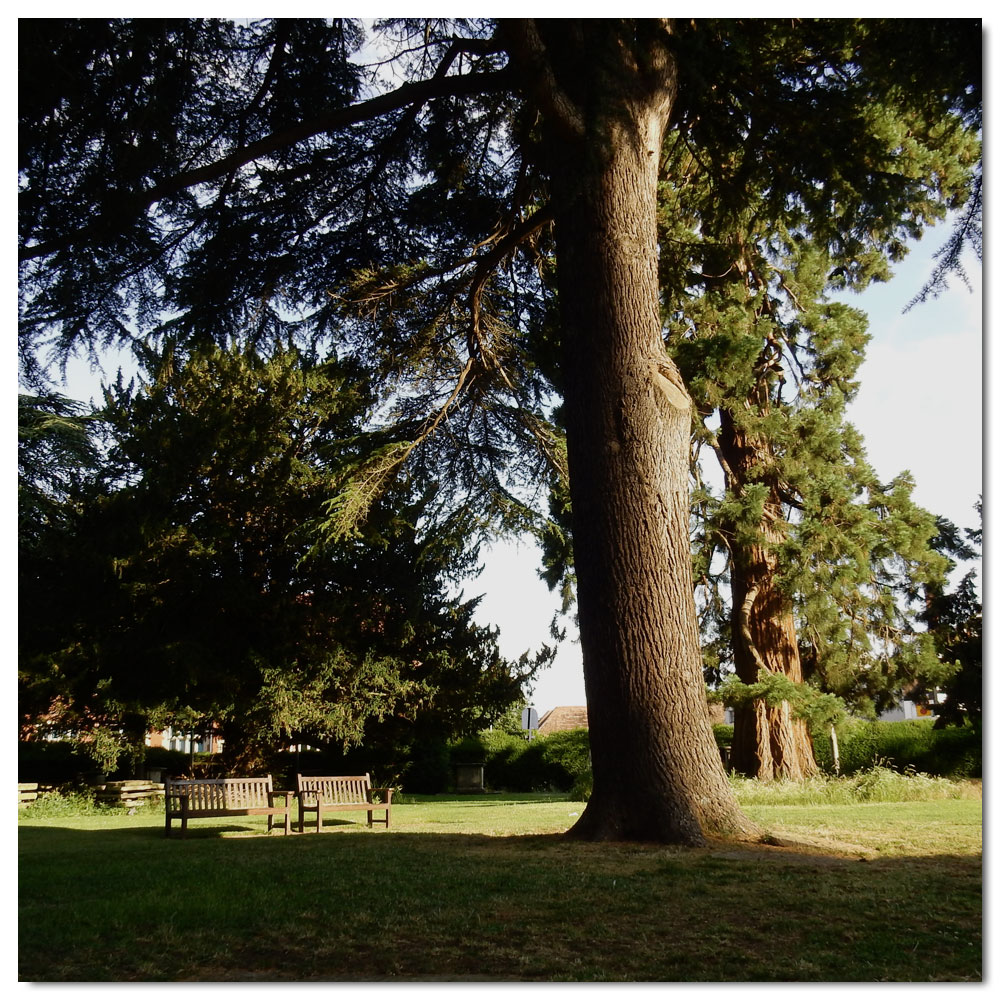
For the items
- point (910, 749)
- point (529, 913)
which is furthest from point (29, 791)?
point (910, 749)

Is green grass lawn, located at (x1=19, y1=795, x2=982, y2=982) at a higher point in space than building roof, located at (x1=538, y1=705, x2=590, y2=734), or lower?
higher

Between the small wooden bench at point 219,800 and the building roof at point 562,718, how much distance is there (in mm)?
21216

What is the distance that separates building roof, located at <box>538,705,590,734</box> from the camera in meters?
32.3

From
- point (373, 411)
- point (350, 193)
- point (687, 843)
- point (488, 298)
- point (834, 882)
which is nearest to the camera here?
point (834, 882)

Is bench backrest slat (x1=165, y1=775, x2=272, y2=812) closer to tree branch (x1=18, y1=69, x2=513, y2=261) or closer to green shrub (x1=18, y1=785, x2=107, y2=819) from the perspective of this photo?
green shrub (x1=18, y1=785, x2=107, y2=819)

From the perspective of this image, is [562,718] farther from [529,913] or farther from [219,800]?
[529,913]

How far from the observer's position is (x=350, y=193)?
391 inches

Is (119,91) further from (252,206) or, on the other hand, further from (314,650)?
(314,650)

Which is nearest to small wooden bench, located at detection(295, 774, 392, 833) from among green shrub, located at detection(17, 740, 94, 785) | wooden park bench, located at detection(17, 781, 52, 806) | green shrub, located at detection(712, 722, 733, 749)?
wooden park bench, located at detection(17, 781, 52, 806)

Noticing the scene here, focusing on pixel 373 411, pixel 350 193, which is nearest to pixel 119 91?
pixel 350 193

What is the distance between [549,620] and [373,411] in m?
5.81

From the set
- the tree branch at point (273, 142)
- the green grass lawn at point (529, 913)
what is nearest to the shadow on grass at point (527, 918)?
the green grass lawn at point (529, 913)

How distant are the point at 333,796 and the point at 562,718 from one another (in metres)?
22.9

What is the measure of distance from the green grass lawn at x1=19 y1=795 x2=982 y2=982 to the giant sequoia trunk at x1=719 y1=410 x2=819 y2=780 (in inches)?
273
